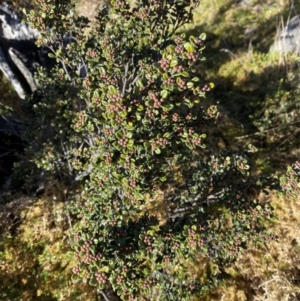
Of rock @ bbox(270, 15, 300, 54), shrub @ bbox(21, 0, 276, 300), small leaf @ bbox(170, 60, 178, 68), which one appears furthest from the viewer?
rock @ bbox(270, 15, 300, 54)

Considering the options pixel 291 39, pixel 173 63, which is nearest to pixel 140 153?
pixel 173 63

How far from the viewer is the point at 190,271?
5609mm

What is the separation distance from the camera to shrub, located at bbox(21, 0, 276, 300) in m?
2.98

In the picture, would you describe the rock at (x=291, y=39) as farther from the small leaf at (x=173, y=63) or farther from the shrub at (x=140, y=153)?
the small leaf at (x=173, y=63)

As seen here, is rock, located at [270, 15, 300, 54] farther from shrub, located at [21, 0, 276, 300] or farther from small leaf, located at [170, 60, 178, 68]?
small leaf, located at [170, 60, 178, 68]

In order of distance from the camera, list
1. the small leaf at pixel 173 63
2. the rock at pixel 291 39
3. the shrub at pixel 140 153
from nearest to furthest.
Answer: the small leaf at pixel 173 63 < the shrub at pixel 140 153 < the rock at pixel 291 39

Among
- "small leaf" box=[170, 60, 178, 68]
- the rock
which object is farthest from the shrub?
the rock

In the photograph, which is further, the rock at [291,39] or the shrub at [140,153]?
the rock at [291,39]

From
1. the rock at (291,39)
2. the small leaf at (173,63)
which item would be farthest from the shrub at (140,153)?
the rock at (291,39)

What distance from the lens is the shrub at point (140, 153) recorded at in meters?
2.98

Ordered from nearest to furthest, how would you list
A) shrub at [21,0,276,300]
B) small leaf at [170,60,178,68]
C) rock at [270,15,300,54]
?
small leaf at [170,60,178,68]
shrub at [21,0,276,300]
rock at [270,15,300,54]

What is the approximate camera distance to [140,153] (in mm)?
3145

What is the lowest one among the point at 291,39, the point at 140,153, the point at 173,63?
the point at 140,153

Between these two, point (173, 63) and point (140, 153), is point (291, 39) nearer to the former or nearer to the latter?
point (173, 63)
